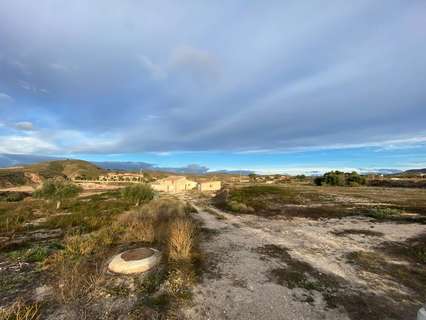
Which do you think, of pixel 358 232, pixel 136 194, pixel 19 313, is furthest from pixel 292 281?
pixel 136 194

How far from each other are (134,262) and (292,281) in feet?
16.2

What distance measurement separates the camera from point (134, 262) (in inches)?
307

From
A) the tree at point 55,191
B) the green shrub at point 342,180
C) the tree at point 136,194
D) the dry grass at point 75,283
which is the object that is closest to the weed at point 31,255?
the dry grass at point 75,283

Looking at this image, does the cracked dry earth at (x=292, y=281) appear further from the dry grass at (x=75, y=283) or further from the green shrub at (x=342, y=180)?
the green shrub at (x=342, y=180)

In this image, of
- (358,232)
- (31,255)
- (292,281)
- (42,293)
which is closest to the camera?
(42,293)

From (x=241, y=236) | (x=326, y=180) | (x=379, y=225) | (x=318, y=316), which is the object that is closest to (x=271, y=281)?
(x=318, y=316)

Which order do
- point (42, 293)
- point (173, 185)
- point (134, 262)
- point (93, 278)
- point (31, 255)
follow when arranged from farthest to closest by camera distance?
point (173, 185)
point (31, 255)
point (134, 262)
point (93, 278)
point (42, 293)

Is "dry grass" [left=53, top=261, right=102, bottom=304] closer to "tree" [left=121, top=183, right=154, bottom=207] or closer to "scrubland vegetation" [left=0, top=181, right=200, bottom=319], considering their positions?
"scrubland vegetation" [left=0, top=181, right=200, bottom=319]

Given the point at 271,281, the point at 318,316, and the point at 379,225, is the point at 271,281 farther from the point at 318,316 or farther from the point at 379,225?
the point at 379,225

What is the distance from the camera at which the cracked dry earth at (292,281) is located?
5598mm

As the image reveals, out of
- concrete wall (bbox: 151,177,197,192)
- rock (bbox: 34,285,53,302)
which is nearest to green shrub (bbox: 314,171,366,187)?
concrete wall (bbox: 151,177,197,192)

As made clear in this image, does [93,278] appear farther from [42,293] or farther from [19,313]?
[19,313]

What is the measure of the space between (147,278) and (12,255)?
20.2 ft

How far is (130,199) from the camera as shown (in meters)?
25.7
